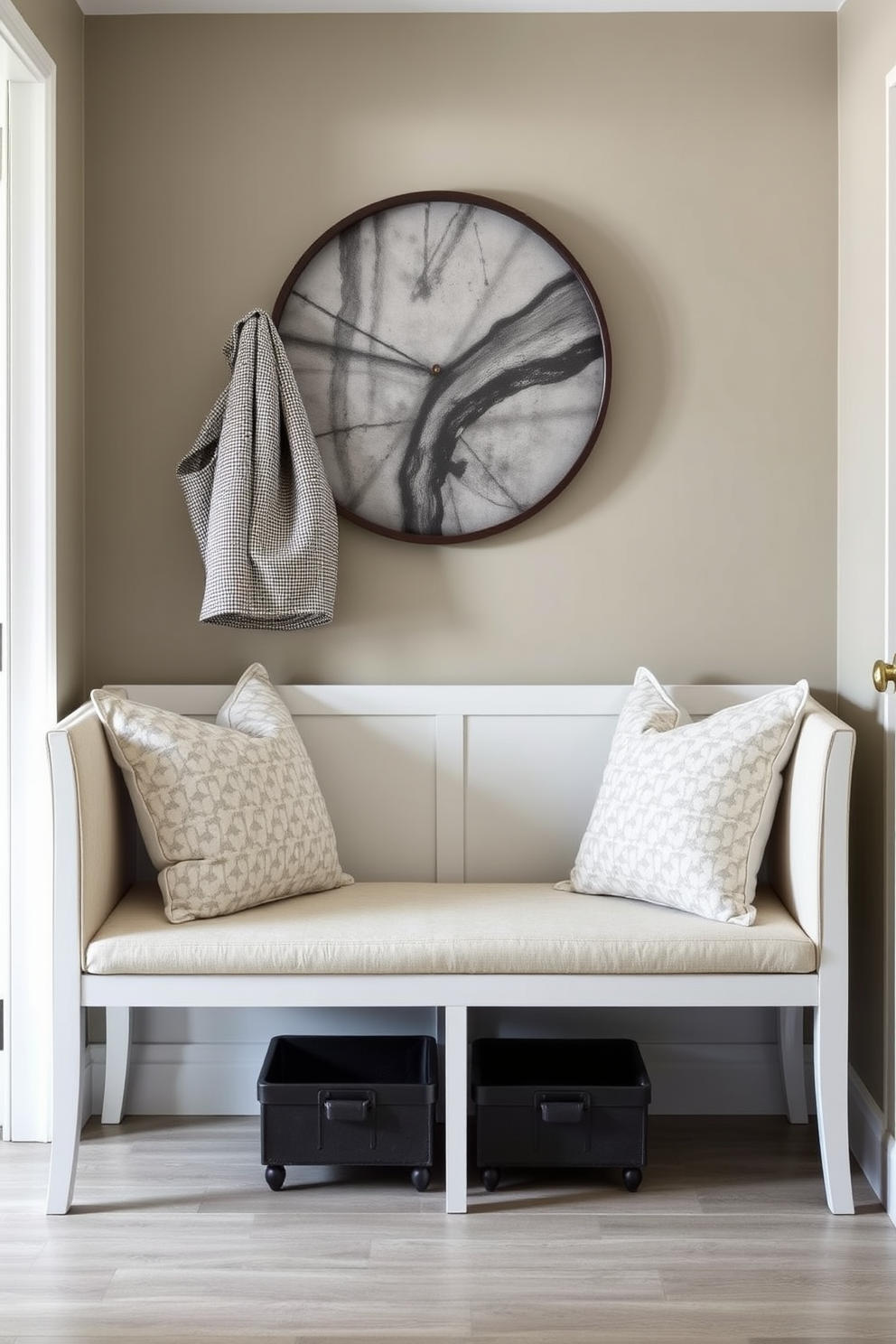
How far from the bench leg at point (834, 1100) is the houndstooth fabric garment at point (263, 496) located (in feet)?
4.14

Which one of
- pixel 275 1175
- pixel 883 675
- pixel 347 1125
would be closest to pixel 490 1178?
pixel 347 1125

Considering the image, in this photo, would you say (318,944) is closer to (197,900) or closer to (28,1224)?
(197,900)

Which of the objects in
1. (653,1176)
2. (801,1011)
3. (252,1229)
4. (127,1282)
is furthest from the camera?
(801,1011)

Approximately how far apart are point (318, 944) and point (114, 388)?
1313mm

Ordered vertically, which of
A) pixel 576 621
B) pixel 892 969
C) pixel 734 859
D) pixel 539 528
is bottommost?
pixel 892 969

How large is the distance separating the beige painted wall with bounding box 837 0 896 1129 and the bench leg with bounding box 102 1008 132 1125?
4.99ft

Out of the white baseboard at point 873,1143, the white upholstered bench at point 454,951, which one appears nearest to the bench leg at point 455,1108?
the white upholstered bench at point 454,951

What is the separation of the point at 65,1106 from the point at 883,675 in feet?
5.42

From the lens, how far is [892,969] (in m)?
2.22

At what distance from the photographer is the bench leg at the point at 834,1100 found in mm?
2141

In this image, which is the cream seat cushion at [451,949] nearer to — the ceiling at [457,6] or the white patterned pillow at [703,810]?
the white patterned pillow at [703,810]

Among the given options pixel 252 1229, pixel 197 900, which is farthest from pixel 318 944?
pixel 252 1229

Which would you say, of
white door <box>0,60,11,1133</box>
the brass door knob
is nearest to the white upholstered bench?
the brass door knob

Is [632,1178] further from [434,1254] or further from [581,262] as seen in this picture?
[581,262]
